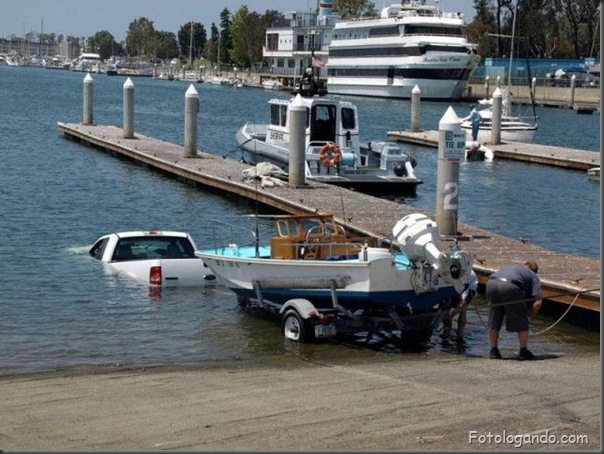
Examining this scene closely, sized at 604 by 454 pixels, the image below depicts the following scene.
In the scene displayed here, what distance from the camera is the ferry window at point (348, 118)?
1489 inches

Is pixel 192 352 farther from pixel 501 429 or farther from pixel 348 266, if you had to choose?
pixel 501 429

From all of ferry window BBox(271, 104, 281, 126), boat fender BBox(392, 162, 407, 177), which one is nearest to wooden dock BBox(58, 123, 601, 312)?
ferry window BBox(271, 104, 281, 126)

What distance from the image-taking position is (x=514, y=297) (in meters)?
15.6

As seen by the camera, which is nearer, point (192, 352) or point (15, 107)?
point (192, 352)

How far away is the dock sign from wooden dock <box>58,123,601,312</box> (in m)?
1.77

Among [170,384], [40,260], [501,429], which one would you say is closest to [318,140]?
[40,260]

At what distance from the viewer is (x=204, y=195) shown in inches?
1441

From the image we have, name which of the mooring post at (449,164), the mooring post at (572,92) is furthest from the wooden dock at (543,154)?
the mooring post at (572,92)

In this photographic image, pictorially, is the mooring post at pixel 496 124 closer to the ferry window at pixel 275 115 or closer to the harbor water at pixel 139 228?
the harbor water at pixel 139 228

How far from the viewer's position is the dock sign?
23.5 metres

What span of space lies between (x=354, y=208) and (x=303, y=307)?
12.4m

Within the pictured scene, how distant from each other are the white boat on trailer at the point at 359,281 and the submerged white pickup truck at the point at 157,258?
308cm

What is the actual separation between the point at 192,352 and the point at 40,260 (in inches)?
337

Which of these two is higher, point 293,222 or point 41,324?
point 293,222
